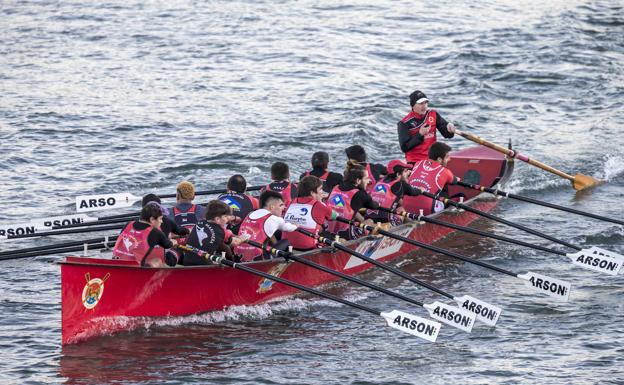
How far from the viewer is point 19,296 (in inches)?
593

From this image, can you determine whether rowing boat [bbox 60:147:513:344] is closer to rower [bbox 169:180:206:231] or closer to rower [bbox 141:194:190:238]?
rower [bbox 141:194:190:238]

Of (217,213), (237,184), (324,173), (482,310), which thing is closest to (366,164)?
(324,173)

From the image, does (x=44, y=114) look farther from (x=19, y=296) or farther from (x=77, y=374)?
(x=77, y=374)

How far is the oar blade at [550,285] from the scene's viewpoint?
573 inches

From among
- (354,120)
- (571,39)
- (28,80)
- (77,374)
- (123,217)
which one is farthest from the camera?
(571,39)

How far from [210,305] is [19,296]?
320 cm

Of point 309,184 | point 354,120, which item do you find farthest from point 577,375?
point 354,120

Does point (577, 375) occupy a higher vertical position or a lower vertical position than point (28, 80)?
lower

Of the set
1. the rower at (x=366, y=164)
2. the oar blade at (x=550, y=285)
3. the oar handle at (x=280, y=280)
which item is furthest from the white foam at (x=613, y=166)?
the oar handle at (x=280, y=280)

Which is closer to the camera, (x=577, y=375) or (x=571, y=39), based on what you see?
(x=577, y=375)

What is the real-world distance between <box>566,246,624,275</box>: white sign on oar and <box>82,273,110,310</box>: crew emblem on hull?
728 cm

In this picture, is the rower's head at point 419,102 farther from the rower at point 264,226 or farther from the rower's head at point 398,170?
the rower at point 264,226

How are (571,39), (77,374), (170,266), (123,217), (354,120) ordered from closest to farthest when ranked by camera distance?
(77,374) < (170,266) < (123,217) < (354,120) < (571,39)

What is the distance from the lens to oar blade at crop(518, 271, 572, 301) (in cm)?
1456
